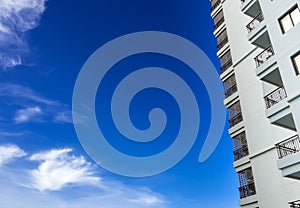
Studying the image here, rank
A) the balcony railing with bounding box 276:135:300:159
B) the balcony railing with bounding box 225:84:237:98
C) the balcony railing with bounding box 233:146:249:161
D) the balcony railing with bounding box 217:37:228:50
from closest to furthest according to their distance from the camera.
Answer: the balcony railing with bounding box 276:135:300:159 → the balcony railing with bounding box 233:146:249:161 → the balcony railing with bounding box 225:84:237:98 → the balcony railing with bounding box 217:37:228:50

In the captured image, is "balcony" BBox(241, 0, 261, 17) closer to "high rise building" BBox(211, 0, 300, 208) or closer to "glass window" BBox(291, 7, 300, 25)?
"high rise building" BBox(211, 0, 300, 208)

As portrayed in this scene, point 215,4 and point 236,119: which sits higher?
point 215,4

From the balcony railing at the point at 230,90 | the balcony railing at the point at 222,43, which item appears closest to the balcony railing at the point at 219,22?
the balcony railing at the point at 222,43

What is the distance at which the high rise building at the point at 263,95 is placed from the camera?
10469 mm

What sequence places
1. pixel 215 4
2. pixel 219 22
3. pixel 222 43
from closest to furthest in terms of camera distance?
1. pixel 222 43
2. pixel 219 22
3. pixel 215 4

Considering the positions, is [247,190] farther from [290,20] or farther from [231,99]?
[290,20]

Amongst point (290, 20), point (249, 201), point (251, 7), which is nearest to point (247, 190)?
point (249, 201)

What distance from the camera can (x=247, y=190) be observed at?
15570 mm

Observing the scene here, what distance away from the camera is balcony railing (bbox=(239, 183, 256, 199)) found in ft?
50.3

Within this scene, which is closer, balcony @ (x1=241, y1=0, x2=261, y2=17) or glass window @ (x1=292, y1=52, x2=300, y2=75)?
glass window @ (x1=292, y1=52, x2=300, y2=75)

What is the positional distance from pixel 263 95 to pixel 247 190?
5.47 m

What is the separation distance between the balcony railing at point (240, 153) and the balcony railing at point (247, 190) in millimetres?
1861

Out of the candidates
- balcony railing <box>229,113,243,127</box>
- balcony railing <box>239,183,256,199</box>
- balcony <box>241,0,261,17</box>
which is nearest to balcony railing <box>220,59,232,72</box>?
balcony railing <box>229,113,243,127</box>

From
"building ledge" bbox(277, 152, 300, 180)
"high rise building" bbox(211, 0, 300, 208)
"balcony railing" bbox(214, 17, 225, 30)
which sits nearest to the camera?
"building ledge" bbox(277, 152, 300, 180)
